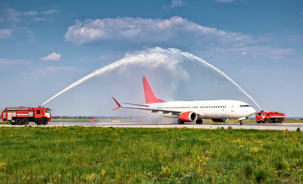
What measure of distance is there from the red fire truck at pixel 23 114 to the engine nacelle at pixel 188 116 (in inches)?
985

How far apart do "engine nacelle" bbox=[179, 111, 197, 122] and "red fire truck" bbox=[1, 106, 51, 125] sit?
985 inches

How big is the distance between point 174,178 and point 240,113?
35.0 m

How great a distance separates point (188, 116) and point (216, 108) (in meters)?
5.10

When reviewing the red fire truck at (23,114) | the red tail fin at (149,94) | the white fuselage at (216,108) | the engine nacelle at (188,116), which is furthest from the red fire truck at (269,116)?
the red fire truck at (23,114)

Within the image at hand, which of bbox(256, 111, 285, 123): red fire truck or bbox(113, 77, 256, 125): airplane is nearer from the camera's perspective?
bbox(113, 77, 256, 125): airplane

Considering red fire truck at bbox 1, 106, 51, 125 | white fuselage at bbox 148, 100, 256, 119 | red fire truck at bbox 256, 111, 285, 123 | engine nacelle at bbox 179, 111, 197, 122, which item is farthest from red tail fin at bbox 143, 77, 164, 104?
red fire truck at bbox 1, 106, 51, 125

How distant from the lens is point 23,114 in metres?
44.3

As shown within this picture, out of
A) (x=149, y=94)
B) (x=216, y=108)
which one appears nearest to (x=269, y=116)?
(x=216, y=108)

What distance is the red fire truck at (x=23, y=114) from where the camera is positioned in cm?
4403

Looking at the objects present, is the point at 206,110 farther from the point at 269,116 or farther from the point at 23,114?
the point at 23,114

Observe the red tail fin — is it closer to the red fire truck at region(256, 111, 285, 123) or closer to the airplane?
the airplane

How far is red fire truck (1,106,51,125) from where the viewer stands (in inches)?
1734

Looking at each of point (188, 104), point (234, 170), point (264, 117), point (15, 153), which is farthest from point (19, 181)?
point (264, 117)

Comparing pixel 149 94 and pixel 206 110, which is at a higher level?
pixel 149 94
